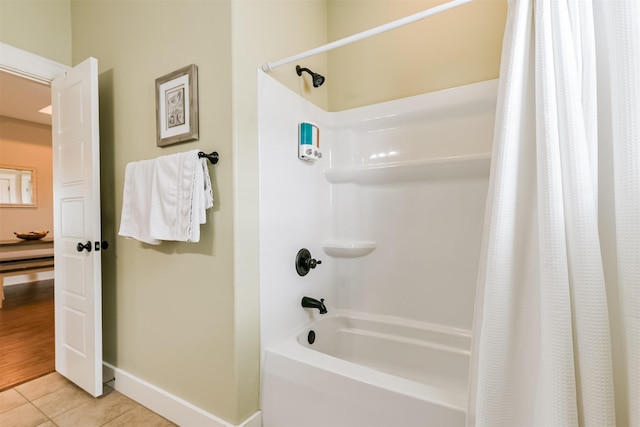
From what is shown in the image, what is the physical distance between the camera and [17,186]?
448cm

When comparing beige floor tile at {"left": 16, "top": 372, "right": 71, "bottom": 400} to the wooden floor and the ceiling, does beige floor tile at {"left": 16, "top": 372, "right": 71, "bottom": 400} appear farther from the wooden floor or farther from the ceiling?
the ceiling

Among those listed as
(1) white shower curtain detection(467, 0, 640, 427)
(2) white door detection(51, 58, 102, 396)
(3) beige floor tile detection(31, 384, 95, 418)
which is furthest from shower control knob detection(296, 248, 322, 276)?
(3) beige floor tile detection(31, 384, 95, 418)

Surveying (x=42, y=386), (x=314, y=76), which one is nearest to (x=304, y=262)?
(x=314, y=76)

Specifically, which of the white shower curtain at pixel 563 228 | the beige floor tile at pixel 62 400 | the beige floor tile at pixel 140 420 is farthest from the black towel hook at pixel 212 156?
the beige floor tile at pixel 62 400

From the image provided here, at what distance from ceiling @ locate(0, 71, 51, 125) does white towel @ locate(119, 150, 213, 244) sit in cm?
273

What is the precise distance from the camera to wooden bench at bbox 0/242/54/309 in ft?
11.4

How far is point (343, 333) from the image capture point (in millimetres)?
1966

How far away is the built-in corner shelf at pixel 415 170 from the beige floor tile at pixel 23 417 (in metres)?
2.13

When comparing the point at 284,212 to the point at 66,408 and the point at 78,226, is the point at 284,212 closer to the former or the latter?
the point at 78,226

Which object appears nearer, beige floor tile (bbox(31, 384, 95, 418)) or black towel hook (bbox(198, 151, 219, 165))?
black towel hook (bbox(198, 151, 219, 165))

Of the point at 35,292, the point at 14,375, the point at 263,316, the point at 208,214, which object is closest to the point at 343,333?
the point at 263,316

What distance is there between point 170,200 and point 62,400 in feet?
4.70

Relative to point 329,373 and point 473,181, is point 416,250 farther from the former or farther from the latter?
point 329,373

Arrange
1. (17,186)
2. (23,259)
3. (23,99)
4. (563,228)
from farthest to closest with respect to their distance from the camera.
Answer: (17,186) → (23,99) → (23,259) → (563,228)
